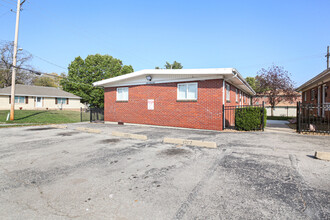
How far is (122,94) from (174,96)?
5.22m

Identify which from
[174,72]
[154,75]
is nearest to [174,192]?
[174,72]

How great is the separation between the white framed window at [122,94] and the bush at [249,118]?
8.85 meters

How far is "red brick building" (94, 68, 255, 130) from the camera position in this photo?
10281mm

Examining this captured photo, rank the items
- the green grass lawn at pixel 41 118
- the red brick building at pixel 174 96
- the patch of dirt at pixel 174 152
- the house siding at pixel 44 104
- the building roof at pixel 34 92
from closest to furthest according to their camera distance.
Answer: the patch of dirt at pixel 174 152 < the red brick building at pixel 174 96 < the green grass lawn at pixel 41 118 < the house siding at pixel 44 104 < the building roof at pixel 34 92

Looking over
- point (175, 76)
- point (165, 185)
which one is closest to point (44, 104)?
point (175, 76)

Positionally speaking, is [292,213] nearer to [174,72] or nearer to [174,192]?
[174,192]

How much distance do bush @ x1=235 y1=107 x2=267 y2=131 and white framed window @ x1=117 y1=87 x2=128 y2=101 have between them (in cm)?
885

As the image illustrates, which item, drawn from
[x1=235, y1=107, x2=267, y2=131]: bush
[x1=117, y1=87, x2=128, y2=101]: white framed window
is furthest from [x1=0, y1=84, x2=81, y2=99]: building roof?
[x1=235, y1=107, x2=267, y2=131]: bush

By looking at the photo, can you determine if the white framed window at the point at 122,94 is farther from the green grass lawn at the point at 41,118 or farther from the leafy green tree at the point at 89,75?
the leafy green tree at the point at 89,75

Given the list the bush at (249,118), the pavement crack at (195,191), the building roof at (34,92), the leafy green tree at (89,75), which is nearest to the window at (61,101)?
the building roof at (34,92)

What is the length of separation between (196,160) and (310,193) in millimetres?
2401

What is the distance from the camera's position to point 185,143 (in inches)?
261

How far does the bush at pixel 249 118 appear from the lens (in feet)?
31.5

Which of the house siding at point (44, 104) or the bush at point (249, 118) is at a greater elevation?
the house siding at point (44, 104)
